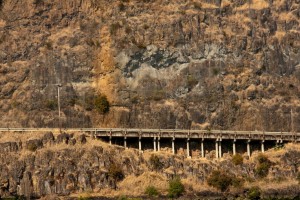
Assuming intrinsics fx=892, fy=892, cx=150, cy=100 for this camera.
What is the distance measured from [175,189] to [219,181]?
601 centimetres

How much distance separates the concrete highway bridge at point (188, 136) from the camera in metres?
113

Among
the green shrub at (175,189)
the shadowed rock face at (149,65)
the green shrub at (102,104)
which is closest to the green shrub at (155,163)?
the green shrub at (175,189)

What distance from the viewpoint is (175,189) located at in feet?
347

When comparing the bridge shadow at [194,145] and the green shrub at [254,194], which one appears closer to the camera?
the green shrub at [254,194]

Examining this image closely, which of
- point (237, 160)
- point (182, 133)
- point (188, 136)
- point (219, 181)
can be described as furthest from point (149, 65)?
point (219, 181)

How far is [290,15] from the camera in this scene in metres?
128

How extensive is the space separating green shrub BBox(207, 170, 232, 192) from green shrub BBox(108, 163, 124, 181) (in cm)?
1079

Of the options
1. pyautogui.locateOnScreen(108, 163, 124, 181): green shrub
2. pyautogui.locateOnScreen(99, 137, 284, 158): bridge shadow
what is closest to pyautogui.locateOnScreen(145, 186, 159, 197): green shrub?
pyautogui.locateOnScreen(108, 163, 124, 181): green shrub

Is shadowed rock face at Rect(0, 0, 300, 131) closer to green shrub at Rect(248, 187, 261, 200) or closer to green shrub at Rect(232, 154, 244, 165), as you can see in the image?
green shrub at Rect(232, 154, 244, 165)

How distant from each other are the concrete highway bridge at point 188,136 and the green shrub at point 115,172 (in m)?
5.90

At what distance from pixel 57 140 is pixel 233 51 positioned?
28.8 metres

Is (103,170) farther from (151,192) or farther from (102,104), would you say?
(102,104)

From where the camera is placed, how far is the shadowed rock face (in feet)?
386

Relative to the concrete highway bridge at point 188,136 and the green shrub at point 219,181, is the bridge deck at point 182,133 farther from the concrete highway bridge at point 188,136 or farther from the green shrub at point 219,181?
the green shrub at point 219,181
